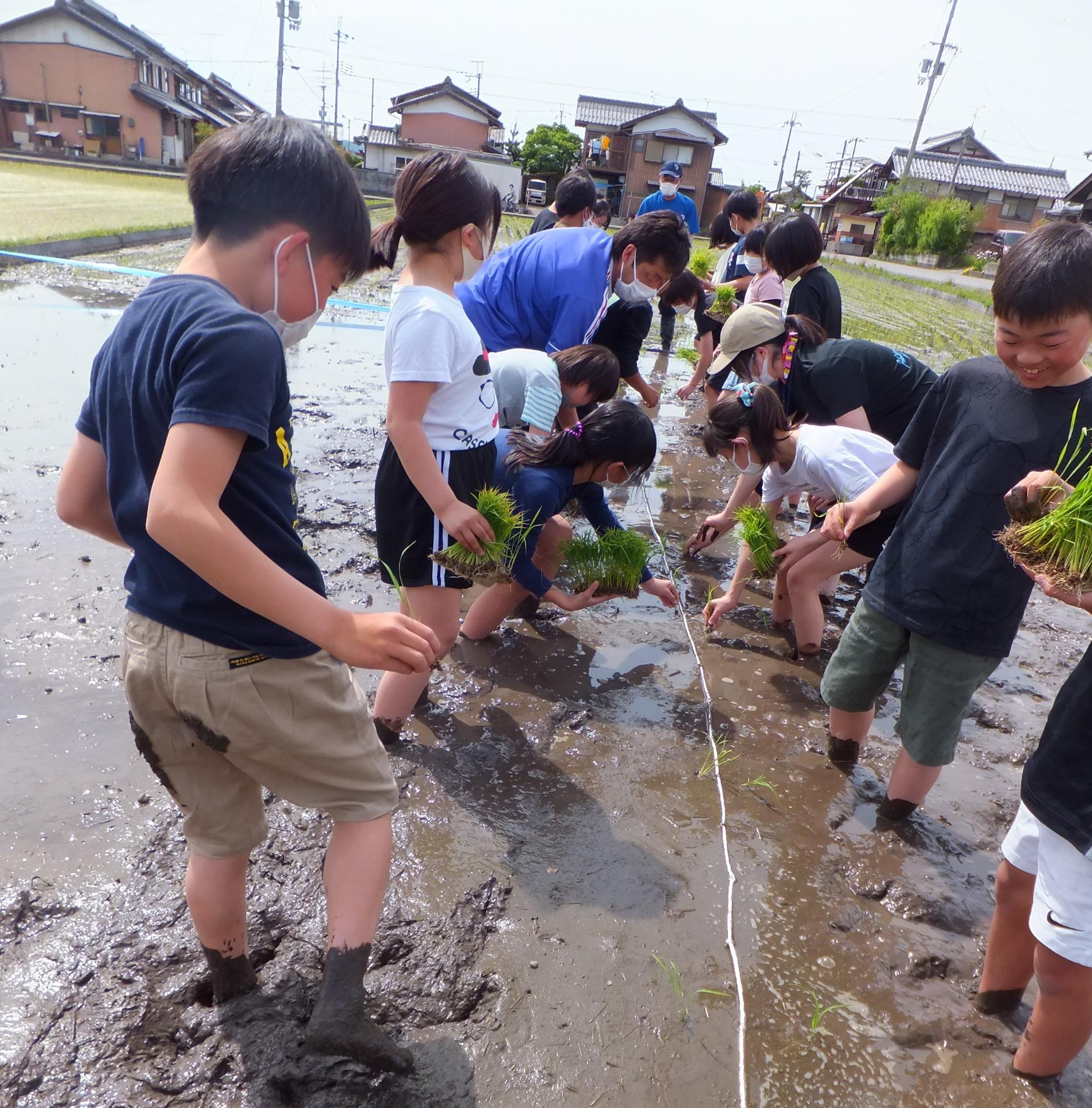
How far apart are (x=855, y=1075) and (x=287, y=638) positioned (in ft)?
5.44

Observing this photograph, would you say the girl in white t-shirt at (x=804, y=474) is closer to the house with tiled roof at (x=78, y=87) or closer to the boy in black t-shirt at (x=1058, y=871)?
the boy in black t-shirt at (x=1058, y=871)

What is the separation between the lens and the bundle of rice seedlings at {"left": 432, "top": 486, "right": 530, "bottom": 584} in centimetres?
263

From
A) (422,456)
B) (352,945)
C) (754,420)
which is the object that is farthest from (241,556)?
(754,420)

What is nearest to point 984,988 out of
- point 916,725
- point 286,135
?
point 916,725

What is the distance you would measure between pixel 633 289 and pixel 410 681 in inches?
102

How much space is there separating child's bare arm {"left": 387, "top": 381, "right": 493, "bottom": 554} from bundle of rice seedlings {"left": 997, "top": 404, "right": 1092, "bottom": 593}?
1.47 meters

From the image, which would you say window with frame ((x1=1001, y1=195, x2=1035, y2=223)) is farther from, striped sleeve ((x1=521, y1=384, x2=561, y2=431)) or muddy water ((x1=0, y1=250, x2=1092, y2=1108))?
striped sleeve ((x1=521, y1=384, x2=561, y2=431))

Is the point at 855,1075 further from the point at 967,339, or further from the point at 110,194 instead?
the point at 110,194

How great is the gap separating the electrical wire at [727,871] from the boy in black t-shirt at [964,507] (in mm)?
543

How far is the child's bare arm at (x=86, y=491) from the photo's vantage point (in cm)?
157

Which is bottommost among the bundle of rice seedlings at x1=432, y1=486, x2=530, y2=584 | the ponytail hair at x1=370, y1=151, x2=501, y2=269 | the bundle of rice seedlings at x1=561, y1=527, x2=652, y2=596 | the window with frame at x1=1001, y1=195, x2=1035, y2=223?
the bundle of rice seedlings at x1=561, y1=527, x2=652, y2=596

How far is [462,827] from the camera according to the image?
2.52m

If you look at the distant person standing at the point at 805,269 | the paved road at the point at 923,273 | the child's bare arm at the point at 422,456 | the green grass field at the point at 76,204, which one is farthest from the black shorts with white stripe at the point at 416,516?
the paved road at the point at 923,273

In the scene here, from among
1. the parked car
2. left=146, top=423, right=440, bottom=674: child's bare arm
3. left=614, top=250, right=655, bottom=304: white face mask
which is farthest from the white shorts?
the parked car
